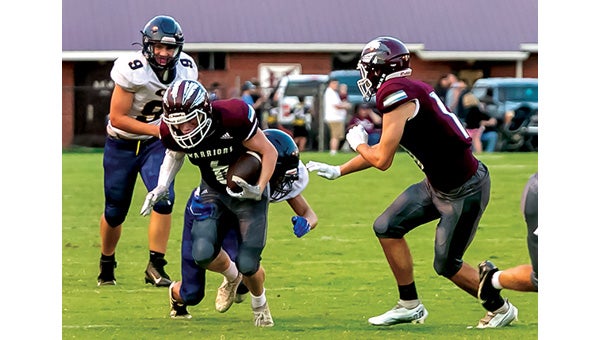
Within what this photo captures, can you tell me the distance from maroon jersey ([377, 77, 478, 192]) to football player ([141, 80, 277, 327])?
662 millimetres

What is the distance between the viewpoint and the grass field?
552 cm

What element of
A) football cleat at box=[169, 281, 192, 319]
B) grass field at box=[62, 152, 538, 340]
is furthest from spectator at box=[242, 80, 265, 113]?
football cleat at box=[169, 281, 192, 319]

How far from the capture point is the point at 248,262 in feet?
17.3

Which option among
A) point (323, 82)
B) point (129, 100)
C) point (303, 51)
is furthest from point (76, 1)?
point (129, 100)

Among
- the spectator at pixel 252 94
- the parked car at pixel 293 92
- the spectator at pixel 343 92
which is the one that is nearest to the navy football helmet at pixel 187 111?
the spectator at pixel 252 94

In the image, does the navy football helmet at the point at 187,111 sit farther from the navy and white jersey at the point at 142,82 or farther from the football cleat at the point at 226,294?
the navy and white jersey at the point at 142,82

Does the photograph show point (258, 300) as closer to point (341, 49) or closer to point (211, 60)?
point (211, 60)

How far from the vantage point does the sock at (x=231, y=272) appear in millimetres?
5531

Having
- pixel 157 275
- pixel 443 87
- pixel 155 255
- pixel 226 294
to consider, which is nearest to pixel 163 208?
pixel 155 255

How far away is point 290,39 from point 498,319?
532 inches

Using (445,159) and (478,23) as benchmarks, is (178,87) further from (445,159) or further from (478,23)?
(478,23)

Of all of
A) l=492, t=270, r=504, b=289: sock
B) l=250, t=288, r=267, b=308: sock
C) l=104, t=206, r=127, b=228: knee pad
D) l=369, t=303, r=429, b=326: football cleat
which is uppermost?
l=104, t=206, r=127, b=228: knee pad

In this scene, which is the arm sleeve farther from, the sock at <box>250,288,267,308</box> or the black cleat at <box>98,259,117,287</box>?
the black cleat at <box>98,259,117,287</box>

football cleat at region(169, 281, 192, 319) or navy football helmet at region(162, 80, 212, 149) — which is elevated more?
navy football helmet at region(162, 80, 212, 149)
